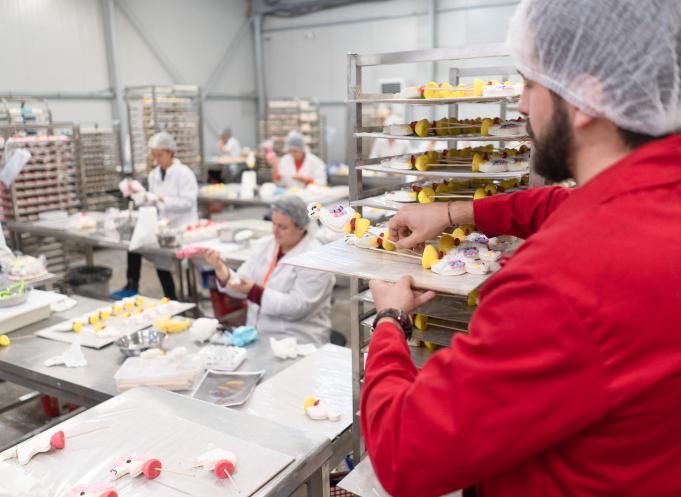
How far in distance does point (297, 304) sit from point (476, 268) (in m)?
1.90

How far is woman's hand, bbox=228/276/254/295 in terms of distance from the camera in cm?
331

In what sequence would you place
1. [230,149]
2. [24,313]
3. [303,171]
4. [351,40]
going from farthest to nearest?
[351,40]
[230,149]
[303,171]
[24,313]

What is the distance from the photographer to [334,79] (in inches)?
480

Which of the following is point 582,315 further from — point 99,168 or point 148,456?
point 99,168

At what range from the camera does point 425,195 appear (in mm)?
1821

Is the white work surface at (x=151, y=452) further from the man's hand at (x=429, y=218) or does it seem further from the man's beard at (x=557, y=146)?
the man's beard at (x=557, y=146)

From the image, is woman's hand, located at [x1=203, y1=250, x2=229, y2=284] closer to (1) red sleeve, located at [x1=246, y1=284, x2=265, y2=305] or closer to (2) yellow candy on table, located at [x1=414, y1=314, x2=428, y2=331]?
(1) red sleeve, located at [x1=246, y1=284, x2=265, y2=305]

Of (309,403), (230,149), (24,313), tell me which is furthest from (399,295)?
(230,149)

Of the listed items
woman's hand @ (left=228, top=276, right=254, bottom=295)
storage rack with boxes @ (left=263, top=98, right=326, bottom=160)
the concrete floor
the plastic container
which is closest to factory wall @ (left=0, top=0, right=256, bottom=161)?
storage rack with boxes @ (left=263, top=98, right=326, bottom=160)

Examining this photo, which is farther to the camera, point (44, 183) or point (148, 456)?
point (44, 183)

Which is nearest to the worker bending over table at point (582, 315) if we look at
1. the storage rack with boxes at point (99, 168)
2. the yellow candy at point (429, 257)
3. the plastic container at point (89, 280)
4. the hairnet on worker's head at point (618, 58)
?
the hairnet on worker's head at point (618, 58)

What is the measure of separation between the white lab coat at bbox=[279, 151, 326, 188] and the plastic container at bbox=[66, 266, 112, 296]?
263cm

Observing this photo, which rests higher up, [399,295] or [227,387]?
[399,295]

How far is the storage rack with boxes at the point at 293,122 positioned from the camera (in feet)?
34.9
